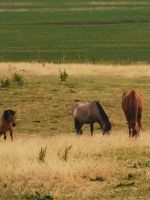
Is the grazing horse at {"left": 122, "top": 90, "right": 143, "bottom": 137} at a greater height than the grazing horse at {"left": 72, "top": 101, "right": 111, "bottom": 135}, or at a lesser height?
greater

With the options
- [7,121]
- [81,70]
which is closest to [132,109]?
[7,121]

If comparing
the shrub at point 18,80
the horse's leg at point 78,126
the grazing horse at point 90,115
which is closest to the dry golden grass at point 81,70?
the shrub at point 18,80

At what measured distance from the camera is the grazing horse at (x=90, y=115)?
22.0 meters

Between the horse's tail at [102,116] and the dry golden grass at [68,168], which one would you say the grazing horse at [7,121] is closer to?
the horse's tail at [102,116]

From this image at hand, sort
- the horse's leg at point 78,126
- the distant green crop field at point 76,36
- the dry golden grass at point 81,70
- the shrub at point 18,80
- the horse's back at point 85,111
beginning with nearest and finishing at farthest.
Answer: the horse's back at point 85,111
the horse's leg at point 78,126
the shrub at point 18,80
the dry golden grass at point 81,70
the distant green crop field at point 76,36

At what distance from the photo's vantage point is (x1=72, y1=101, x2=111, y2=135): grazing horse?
22.0 m

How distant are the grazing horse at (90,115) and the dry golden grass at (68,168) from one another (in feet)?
15.2

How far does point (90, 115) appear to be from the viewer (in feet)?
75.4

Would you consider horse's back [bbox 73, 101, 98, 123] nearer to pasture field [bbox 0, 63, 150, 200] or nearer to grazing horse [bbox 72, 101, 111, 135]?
grazing horse [bbox 72, 101, 111, 135]

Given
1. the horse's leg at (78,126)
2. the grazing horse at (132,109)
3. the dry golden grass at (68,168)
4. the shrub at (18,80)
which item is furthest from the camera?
the shrub at (18,80)

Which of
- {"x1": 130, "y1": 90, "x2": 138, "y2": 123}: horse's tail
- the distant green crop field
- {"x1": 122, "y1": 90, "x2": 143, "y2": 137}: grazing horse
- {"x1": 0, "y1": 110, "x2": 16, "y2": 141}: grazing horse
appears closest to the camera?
{"x1": 122, "y1": 90, "x2": 143, "y2": 137}: grazing horse

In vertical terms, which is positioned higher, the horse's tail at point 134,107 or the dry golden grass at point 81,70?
the horse's tail at point 134,107

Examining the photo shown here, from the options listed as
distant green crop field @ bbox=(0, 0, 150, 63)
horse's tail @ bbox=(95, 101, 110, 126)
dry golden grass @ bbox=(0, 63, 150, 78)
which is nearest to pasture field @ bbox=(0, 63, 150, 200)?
horse's tail @ bbox=(95, 101, 110, 126)

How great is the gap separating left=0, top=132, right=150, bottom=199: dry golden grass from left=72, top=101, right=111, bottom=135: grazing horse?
4.64 m
